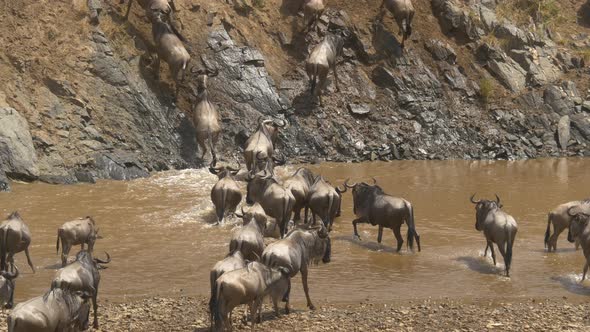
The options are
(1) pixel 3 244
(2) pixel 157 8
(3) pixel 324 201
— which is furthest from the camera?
(2) pixel 157 8

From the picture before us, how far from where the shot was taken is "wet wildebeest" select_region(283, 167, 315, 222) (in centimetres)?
1848

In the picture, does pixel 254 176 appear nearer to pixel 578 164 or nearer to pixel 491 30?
pixel 578 164

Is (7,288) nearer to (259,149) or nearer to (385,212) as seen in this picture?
(385,212)

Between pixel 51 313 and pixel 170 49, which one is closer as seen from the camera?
pixel 51 313

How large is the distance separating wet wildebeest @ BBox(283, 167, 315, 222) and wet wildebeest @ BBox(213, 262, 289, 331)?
5677 mm

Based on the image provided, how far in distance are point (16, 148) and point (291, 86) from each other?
8470 millimetres

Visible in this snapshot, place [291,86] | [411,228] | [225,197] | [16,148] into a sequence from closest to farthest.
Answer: [411,228] < [225,197] < [16,148] < [291,86]

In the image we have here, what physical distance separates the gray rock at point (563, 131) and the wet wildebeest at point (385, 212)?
1162 centimetres

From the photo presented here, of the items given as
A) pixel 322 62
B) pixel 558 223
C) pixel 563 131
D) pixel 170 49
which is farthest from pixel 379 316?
pixel 563 131

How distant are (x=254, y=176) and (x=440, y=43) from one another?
41.2 ft

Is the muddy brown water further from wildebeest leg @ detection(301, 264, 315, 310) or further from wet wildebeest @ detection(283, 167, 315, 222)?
wet wildebeest @ detection(283, 167, 315, 222)

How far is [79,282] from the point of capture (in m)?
12.9

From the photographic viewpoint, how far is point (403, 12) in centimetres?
2895

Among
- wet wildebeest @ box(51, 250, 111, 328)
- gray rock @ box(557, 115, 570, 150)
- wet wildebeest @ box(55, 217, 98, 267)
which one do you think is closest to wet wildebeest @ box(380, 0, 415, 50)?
gray rock @ box(557, 115, 570, 150)
